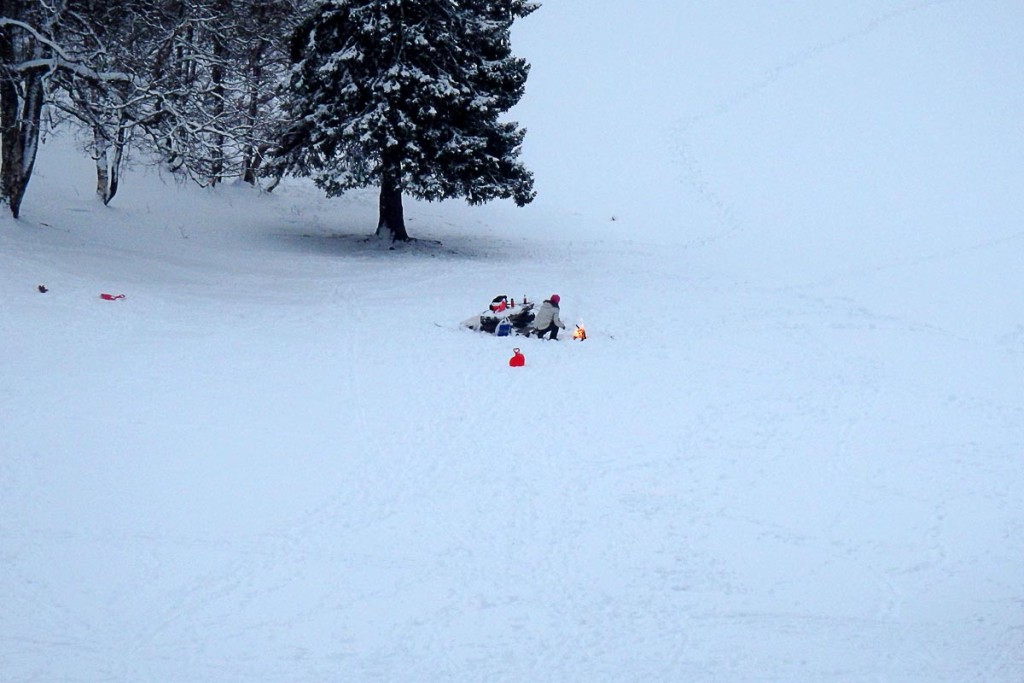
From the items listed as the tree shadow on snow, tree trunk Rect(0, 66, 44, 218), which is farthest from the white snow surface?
tree trunk Rect(0, 66, 44, 218)

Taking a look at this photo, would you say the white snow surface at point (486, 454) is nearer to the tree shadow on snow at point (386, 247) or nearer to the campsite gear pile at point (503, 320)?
the tree shadow on snow at point (386, 247)

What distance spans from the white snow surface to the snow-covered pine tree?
197cm

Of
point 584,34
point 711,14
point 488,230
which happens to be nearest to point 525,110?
point 584,34

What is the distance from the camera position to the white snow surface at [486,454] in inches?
257

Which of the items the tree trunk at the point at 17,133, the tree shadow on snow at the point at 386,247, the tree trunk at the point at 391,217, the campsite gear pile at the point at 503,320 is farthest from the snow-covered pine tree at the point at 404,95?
the campsite gear pile at the point at 503,320

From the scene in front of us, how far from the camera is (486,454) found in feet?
32.6

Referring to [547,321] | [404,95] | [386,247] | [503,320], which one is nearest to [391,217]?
[386,247]

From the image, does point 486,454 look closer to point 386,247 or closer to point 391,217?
point 386,247

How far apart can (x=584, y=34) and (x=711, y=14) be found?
8.38 meters

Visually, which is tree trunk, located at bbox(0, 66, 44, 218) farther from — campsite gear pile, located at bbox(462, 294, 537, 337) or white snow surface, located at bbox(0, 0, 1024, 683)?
campsite gear pile, located at bbox(462, 294, 537, 337)

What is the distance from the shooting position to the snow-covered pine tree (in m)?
19.0

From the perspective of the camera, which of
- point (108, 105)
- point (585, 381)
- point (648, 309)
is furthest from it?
point (648, 309)

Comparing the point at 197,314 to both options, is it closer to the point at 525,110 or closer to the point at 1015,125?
the point at 525,110

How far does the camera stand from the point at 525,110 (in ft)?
152
